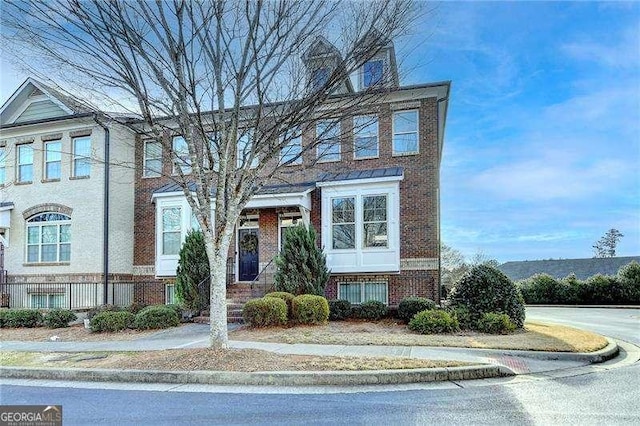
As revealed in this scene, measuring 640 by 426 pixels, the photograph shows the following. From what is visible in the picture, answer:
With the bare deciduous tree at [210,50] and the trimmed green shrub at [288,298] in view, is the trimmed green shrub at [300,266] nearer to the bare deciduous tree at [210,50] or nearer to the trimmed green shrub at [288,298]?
the trimmed green shrub at [288,298]

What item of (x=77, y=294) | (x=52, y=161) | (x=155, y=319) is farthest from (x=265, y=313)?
(x=52, y=161)

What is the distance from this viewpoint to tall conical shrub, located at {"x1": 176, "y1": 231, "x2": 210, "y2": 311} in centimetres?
1631

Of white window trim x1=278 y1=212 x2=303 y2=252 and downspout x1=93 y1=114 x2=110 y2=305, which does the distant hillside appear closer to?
white window trim x1=278 y1=212 x2=303 y2=252

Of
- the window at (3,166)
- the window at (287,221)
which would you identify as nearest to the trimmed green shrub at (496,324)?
the window at (287,221)

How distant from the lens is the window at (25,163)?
20.8 m

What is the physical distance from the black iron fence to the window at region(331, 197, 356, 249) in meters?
7.35

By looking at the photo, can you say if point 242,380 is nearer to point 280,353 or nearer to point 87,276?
point 280,353

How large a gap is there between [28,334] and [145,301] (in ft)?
18.4

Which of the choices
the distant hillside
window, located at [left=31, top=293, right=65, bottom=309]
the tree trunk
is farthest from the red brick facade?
the distant hillside

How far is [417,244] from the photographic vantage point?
55.2 ft

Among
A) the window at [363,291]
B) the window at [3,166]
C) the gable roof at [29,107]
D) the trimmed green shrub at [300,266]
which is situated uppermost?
the gable roof at [29,107]

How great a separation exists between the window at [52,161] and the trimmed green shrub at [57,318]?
6859 millimetres

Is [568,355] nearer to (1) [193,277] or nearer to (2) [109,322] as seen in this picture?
(1) [193,277]

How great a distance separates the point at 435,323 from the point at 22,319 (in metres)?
12.8
